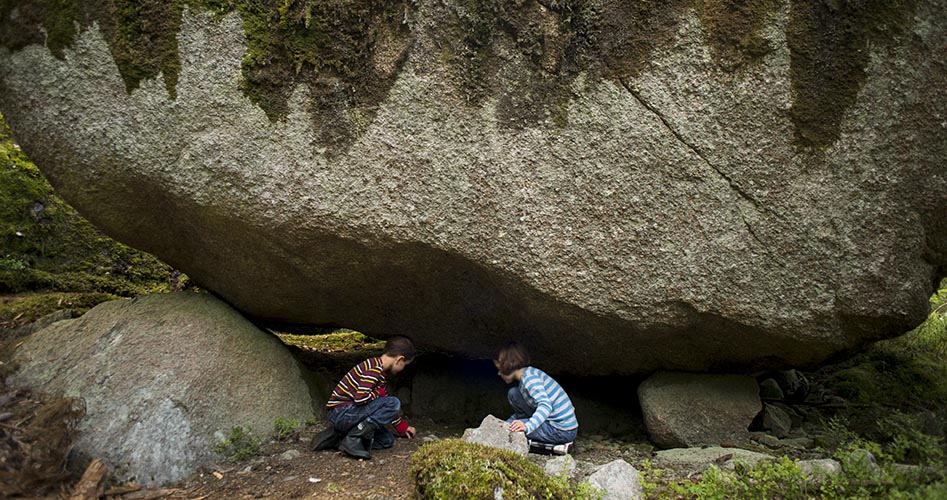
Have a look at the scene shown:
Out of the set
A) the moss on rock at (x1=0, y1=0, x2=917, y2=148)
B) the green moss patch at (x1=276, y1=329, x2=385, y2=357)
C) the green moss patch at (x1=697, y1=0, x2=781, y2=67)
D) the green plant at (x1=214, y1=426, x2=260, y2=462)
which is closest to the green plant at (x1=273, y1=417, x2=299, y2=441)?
the green plant at (x1=214, y1=426, x2=260, y2=462)

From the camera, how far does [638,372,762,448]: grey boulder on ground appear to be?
493 centimetres

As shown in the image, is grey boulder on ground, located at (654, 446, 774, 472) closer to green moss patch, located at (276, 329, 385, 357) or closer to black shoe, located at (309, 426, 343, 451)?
black shoe, located at (309, 426, 343, 451)

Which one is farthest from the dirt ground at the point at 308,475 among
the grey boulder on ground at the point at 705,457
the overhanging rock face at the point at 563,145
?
the overhanging rock face at the point at 563,145

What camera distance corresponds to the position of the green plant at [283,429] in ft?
15.0

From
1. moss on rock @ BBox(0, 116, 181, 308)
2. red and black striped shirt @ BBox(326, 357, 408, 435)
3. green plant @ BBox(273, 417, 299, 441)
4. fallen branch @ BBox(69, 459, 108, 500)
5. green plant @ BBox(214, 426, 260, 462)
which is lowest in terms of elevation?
moss on rock @ BBox(0, 116, 181, 308)

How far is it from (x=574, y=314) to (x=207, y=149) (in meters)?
2.75

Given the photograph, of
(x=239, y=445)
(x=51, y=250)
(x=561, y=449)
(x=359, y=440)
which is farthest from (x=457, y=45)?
(x=51, y=250)

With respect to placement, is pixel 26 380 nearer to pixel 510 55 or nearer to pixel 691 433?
pixel 510 55

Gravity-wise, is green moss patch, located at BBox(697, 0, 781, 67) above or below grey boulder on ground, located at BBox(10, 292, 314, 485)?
above

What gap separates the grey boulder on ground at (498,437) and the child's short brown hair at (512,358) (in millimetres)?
631

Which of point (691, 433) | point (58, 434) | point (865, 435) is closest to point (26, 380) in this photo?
point (58, 434)

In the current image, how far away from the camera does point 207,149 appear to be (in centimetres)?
412

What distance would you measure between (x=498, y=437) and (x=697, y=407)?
1.83 m

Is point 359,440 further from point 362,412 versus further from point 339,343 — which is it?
point 339,343
